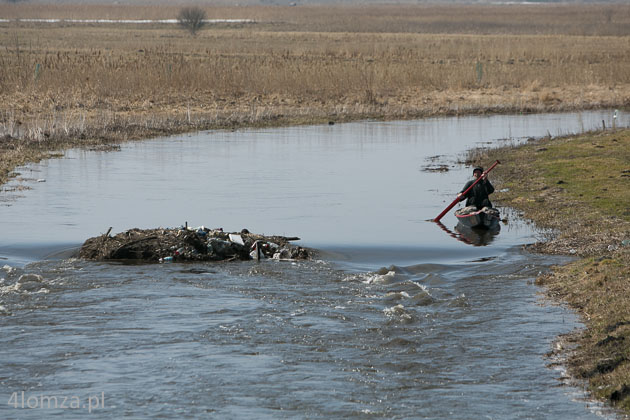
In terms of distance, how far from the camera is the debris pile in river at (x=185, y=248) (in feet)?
51.2

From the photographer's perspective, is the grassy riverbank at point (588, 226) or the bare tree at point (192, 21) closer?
the grassy riverbank at point (588, 226)

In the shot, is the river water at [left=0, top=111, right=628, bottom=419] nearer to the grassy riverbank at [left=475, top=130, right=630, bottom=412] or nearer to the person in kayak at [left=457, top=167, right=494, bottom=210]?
the grassy riverbank at [left=475, top=130, right=630, bottom=412]

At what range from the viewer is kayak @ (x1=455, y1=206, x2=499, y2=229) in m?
18.3

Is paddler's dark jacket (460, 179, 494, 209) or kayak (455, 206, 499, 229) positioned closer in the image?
kayak (455, 206, 499, 229)

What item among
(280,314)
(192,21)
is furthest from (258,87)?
(192,21)

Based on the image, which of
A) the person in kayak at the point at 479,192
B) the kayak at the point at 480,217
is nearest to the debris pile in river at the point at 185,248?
the kayak at the point at 480,217

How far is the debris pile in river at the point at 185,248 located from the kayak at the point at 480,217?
412cm

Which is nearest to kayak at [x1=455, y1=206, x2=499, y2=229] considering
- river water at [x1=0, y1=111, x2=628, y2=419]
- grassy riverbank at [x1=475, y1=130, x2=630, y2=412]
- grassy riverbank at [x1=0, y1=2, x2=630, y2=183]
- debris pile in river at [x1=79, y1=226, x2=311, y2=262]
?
river water at [x1=0, y1=111, x2=628, y2=419]

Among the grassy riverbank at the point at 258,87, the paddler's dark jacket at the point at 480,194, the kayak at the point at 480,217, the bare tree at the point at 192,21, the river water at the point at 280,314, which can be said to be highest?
the bare tree at the point at 192,21

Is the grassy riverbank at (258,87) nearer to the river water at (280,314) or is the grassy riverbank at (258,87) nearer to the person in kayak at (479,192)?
the river water at (280,314)

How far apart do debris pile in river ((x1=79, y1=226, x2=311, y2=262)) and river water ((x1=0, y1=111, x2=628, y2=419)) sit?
0.35 meters

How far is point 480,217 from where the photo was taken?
1830 centimetres

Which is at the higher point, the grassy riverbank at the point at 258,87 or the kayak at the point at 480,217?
the grassy riverbank at the point at 258,87

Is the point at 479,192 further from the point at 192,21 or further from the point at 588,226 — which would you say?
the point at 192,21
